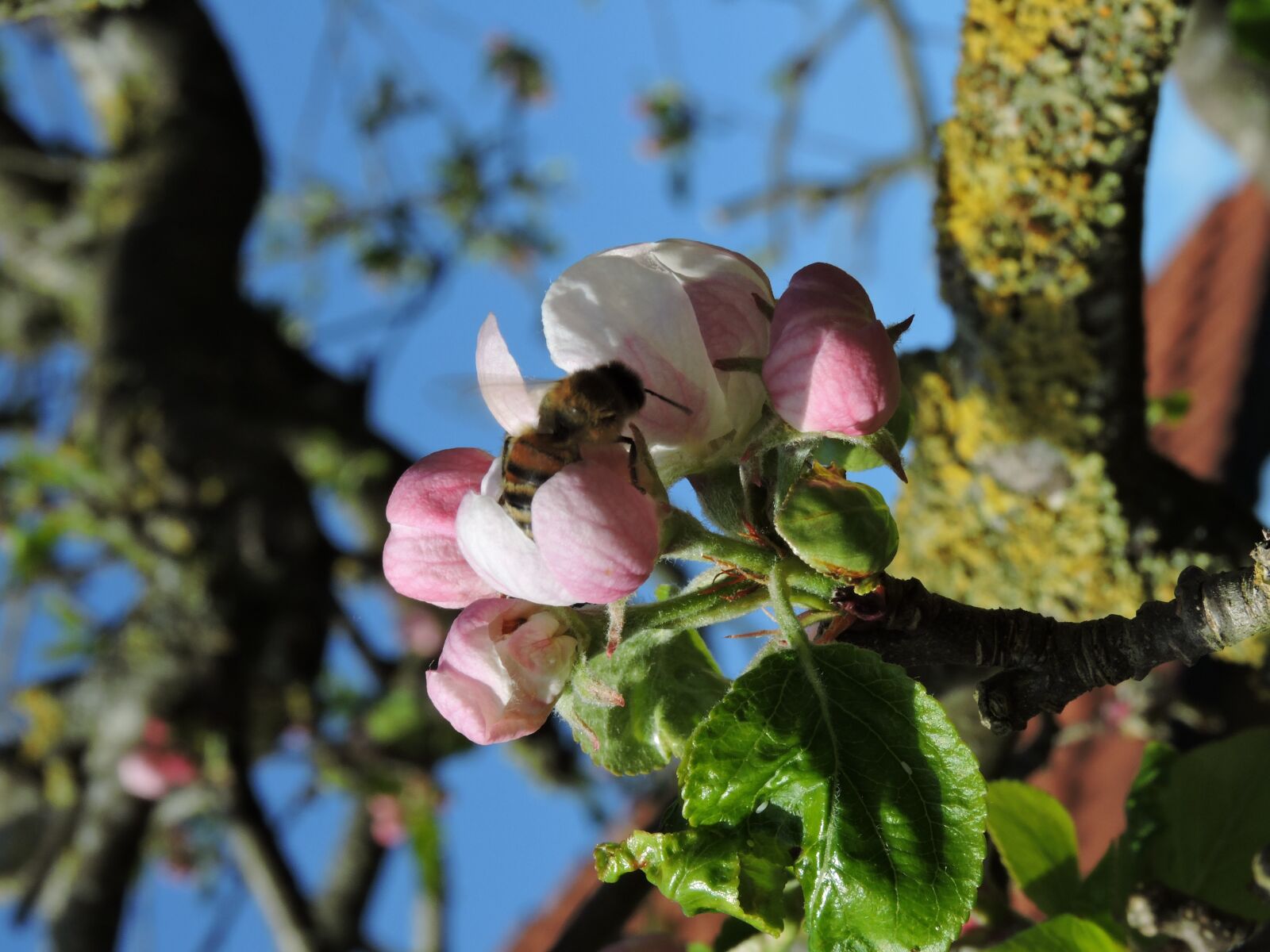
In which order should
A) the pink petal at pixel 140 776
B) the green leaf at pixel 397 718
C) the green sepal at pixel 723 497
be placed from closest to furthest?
the green sepal at pixel 723 497 → the pink petal at pixel 140 776 → the green leaf at pixel 397 718

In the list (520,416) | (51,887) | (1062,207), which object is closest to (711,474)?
(520,416)

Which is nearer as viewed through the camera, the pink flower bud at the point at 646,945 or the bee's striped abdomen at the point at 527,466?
the bee's striped abdomen at the point at 527,466

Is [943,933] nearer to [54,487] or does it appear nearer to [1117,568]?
[1117,568]

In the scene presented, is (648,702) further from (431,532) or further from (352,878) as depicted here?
(352,878)

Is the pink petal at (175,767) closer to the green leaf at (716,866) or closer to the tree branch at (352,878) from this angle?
the tree branch at (352,878)

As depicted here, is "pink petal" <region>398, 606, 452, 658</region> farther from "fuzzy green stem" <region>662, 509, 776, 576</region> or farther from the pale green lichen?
"fuzzy green stem" <region>662, 509, 776, 576</region>

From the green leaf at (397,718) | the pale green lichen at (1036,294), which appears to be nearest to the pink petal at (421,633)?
the green leaf at (397,718)
